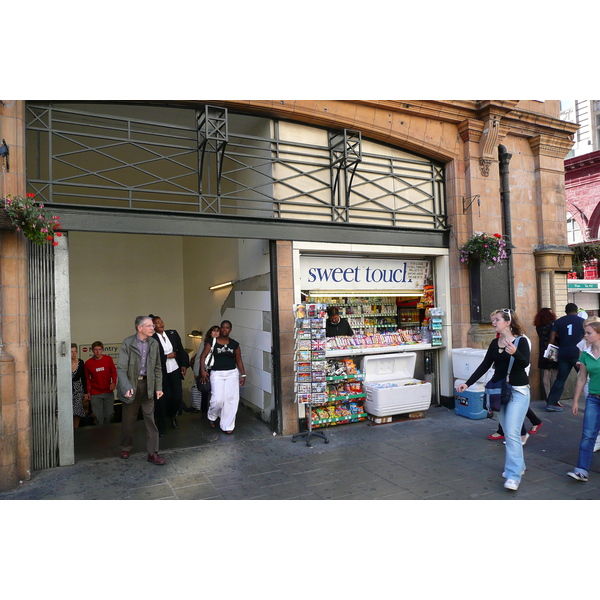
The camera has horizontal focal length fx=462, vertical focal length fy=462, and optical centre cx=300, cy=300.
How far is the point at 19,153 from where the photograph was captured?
18.7 ft

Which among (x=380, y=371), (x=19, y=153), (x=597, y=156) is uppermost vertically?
(x=597, y=156)

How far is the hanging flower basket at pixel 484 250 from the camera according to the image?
837cm

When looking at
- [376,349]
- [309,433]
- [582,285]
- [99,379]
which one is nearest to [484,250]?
[376,349]

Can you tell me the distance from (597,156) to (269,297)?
18995 mm

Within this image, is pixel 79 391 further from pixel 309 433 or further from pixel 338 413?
pixel 338 413

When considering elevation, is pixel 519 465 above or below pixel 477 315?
below

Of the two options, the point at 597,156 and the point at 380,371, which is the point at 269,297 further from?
the point at 597,156

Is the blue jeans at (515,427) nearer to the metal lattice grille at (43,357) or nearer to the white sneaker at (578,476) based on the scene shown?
the white sneaker at (578,476)

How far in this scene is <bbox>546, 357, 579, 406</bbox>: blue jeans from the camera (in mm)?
8516

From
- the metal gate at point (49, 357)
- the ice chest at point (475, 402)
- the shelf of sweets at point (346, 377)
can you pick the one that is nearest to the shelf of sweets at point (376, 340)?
the shelf of sweets at point (346, 377)

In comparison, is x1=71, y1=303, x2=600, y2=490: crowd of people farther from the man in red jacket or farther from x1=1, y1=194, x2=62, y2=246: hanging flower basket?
x1=1, y1=194, x2=62, y2=246: hanging flower basket

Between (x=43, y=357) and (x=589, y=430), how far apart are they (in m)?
6.50

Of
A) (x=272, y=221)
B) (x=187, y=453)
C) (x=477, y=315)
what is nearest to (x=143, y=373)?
(x=187, y=453)

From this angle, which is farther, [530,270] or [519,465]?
[530,270]
